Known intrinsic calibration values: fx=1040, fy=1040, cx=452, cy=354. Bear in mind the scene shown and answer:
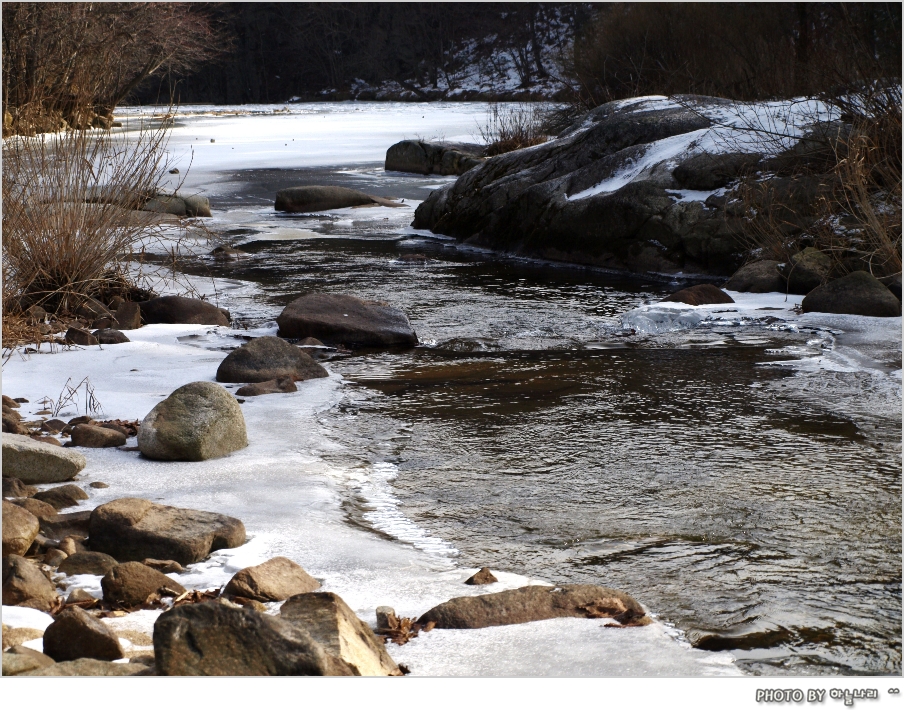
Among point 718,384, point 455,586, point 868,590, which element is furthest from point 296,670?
point 718,384

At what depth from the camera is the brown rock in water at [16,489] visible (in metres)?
3.78

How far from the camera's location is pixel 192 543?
3363 millimetres

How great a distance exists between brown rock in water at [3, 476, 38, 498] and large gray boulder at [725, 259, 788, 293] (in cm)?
648

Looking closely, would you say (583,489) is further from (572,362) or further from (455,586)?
(572,362)

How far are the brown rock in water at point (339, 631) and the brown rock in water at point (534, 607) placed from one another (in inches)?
12.8

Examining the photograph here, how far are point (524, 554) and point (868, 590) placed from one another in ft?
3.63

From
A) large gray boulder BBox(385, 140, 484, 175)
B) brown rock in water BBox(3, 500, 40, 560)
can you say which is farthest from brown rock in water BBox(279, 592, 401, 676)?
large gray boulder BBox(385, 140, 484, 175)

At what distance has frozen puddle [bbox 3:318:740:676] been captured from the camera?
8.99 ft

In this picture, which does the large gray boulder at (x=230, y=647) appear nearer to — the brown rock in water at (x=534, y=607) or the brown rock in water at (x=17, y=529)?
the brown rock in water at (x=534, y=607)

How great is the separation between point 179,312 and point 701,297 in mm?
4023

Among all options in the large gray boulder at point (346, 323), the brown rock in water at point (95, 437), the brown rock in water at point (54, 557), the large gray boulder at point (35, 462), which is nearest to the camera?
the brown rock in water at point (54, 557)

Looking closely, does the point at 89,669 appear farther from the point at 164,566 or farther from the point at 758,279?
the point at 758,279

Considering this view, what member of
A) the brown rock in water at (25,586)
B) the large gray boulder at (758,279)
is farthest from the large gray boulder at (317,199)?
the brown rock in water at (25,586)

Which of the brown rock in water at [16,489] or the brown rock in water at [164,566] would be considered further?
the brown rock in water at [16,489]
